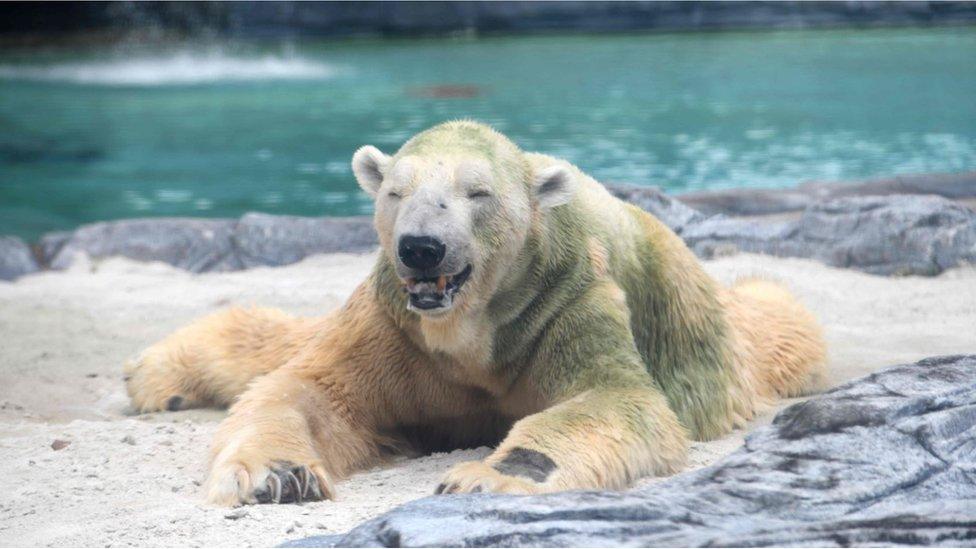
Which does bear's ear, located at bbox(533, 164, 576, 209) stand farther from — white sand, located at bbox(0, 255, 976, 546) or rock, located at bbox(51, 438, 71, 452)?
rock, located at bbox(51, 438, 71, 452)

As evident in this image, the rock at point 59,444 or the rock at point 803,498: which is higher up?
the rock at point 803,498

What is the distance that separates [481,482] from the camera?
2.98m

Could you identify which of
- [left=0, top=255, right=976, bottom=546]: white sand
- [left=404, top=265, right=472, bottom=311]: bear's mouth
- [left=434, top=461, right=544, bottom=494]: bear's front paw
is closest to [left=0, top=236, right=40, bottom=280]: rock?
[left=0, top=255, right=976, bottom=546]: white sand

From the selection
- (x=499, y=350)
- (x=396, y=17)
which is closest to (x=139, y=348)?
(x=499, y=350)

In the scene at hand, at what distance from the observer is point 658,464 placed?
3.48 m

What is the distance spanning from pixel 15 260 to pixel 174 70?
39.2 feet

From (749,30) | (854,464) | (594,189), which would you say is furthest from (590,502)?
(749,30)

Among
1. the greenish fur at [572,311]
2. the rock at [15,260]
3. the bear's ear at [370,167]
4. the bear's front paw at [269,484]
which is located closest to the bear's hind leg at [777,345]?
the greenish fur at [572,311]

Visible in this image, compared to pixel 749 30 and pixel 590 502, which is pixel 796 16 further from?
pixel 590 502

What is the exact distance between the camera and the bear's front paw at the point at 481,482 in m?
2.96

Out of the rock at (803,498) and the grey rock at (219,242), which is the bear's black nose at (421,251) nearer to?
the rock at (803,498)

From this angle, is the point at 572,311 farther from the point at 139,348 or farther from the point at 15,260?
the point at 15,260

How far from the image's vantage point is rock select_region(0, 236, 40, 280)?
7234 millimetres

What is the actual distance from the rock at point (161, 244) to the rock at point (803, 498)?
484cm
